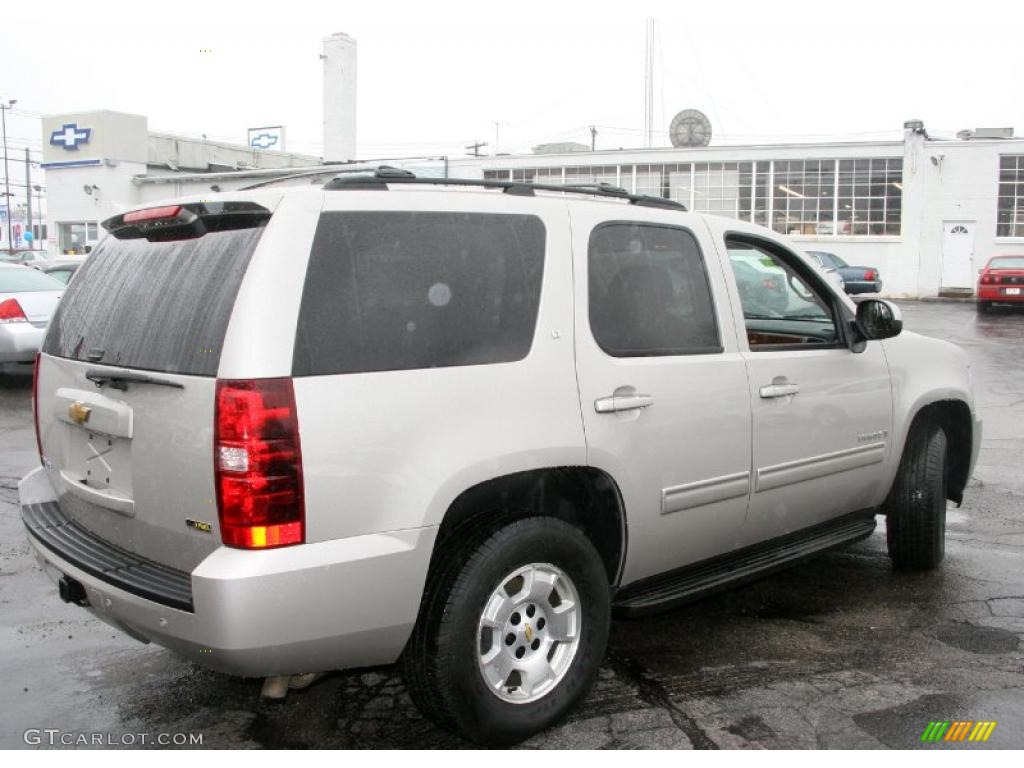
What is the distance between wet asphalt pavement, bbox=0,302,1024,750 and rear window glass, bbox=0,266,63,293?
7821 mm

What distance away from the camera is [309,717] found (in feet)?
11.5

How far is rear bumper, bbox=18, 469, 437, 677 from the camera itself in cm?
267

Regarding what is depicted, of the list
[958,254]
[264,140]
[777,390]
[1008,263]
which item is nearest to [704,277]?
[777,390]

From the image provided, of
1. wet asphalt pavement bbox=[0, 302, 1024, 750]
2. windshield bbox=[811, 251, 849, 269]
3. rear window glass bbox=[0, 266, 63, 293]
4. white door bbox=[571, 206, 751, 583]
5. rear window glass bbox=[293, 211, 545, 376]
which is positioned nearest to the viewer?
rear window glass bbox=[293, 211, 545, 376]

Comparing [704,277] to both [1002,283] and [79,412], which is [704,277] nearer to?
[79,412]

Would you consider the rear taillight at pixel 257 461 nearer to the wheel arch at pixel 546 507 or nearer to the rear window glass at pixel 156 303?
the rear window glass at pixel 156 303

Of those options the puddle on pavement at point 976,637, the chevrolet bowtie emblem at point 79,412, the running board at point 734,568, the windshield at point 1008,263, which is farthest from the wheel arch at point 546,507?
the windshield at point 1008,263

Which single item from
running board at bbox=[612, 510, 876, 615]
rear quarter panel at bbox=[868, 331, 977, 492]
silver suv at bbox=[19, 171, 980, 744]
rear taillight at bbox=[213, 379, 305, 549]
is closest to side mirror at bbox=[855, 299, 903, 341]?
rear quarter panel at bbox=[868, 331, 977, 492]

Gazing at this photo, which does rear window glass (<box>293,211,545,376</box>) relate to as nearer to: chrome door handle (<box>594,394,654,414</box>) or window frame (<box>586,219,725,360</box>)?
window frame (<box>586,219,725,360</box>)

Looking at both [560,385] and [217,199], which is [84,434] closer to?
[217,199]

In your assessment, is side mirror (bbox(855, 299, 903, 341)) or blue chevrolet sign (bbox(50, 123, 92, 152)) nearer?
side mirror (bbox(855, 299, 903, 341))

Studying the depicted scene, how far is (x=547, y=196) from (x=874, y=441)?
217 centimetres

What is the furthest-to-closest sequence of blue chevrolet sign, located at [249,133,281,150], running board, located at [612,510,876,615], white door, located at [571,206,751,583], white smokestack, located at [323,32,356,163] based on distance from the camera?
1. blue chevrolet sign, located at [249,133,281,150]
2. white smokestack, located at [323,32,356,163]
3. running board, located at [612,510,876,615]
4. white door, located at [571,206,751,583]

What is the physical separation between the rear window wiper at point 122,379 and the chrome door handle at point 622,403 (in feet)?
4.62
